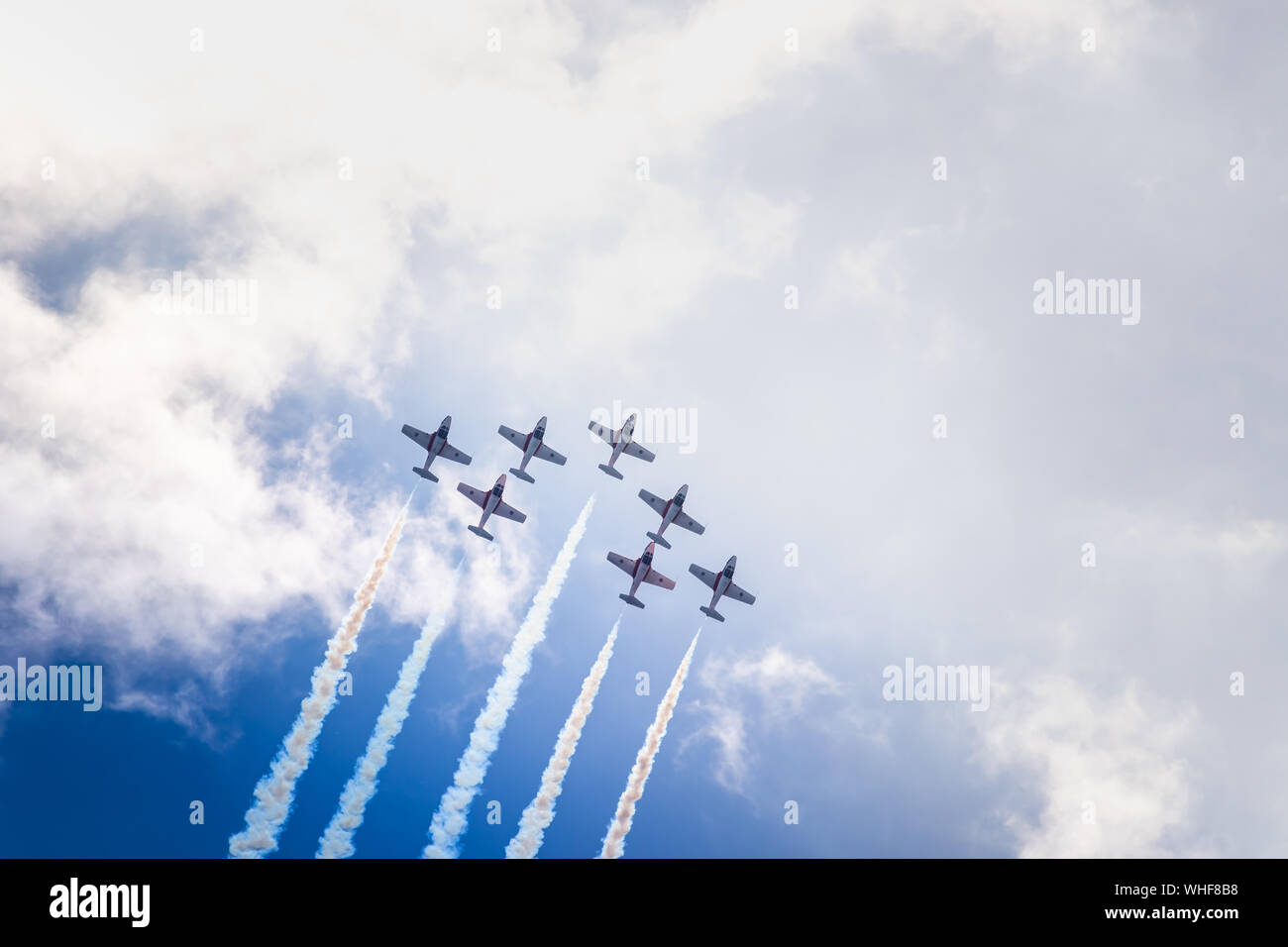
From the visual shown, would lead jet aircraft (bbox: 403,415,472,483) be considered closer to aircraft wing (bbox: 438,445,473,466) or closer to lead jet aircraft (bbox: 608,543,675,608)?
aircraft wing (bbox: 438,445,473,466)

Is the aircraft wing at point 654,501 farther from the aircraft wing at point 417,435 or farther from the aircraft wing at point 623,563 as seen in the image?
the aircraft wing at point 417,435

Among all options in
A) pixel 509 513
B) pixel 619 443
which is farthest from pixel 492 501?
pixel 619 443

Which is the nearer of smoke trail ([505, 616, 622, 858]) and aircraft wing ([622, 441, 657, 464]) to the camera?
smoke trail ([505, 616, 622, 858])

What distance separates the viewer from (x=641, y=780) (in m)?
99.2

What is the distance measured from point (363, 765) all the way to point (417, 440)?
40847 mm

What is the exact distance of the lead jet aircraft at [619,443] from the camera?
4638 inches

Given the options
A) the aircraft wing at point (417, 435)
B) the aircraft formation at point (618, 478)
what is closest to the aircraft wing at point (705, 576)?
the aircraft formation at point (618, 478)

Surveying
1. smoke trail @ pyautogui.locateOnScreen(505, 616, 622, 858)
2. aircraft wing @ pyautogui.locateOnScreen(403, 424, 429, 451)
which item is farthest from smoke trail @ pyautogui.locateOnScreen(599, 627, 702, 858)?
A: aircraft wing @ pyautogui.locateOnScreen(403, 424, 429, 451)

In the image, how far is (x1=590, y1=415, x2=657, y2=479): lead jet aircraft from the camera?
118m

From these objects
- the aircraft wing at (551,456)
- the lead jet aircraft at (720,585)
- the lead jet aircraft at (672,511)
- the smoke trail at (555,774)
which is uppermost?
the aircraft wing at (551,456)

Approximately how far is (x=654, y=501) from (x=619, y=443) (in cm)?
926

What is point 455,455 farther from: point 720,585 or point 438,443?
point 720,585

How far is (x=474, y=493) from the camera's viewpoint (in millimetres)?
118688
